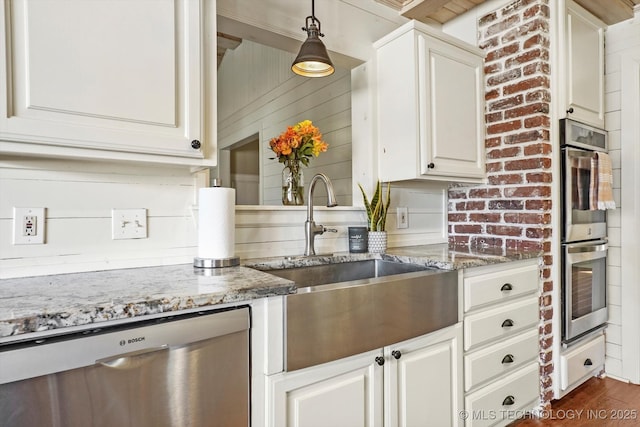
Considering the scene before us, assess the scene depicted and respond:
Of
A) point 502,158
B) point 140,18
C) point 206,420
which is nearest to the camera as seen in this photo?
point 206,420

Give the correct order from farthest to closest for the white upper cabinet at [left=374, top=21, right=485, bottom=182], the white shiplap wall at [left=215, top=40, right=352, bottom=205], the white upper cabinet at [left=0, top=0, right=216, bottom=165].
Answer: the white shiplap wall at [left=215, top=40, right=352, bottom=205] < the white upper cabinet at [left=374, top=21, right=485, bottom=182] < the white upper cabinet at [left=0, top=0, right=216, bottom=165]

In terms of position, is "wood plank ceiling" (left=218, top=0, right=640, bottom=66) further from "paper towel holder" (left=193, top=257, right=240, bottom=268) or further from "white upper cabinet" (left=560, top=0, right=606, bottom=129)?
"paper towel holder" (left=193, top=257, right=240, bottom=268)

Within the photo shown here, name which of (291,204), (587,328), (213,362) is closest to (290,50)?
(291,204)

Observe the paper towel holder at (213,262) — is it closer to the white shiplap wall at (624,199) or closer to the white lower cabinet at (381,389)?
the white lower cabinet at (381,389)

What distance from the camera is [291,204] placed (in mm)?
1935

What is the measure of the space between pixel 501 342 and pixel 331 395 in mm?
1016

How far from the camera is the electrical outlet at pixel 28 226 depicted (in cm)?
118

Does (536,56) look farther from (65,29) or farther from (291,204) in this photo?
(65,29)

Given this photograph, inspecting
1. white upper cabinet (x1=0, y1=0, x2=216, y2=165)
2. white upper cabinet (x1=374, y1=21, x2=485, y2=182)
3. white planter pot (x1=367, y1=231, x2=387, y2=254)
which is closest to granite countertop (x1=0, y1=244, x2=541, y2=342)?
white upper cabinet (x1=0, y1=0, x2=216, y2=165)

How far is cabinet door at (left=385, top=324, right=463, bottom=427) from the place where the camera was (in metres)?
1.28

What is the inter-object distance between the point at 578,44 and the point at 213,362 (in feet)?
8.36

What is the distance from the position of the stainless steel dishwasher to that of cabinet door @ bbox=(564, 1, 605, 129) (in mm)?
2176

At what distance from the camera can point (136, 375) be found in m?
0.84

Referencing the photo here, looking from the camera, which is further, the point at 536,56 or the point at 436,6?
the point at 436,6
